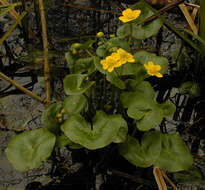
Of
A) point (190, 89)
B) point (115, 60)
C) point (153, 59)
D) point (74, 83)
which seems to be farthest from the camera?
point (190, 89)

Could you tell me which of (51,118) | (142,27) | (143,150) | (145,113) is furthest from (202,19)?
(51,118)

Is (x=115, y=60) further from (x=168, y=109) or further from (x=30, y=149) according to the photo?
(x=30, y=149)

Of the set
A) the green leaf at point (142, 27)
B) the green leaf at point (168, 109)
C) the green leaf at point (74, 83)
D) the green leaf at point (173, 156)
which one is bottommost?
the green leaf at point (173, 156)

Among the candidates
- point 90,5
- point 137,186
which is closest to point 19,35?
point 90,5

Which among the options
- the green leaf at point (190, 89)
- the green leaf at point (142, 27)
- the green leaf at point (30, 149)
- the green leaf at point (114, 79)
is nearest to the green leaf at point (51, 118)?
the green leaf at point (30, 149)

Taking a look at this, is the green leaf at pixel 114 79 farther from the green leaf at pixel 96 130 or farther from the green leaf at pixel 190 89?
the green leaf at pixel 190 89

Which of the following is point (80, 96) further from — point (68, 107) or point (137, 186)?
point (137, 186)
